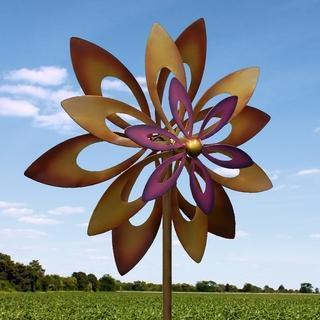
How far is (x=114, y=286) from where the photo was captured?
7019 cm

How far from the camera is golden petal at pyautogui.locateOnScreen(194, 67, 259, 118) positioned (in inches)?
256

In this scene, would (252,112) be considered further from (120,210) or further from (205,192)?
(120,210)

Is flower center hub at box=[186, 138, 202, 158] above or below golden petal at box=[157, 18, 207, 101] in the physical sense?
below

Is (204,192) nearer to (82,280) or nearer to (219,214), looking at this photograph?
(219,214)

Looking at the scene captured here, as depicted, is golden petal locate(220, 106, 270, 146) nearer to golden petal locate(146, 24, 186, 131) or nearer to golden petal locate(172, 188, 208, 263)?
golden petal locate(146, 24, 186, 131)

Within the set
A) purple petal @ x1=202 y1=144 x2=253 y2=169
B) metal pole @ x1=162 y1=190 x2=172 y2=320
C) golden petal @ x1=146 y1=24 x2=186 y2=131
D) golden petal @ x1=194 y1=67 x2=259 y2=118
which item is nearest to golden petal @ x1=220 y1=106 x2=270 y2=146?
golden petal @ x1=194 y1=67 x2=259 y2=118

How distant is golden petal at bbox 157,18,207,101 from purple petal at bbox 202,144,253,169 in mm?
888

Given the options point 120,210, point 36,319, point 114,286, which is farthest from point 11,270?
point 120,210

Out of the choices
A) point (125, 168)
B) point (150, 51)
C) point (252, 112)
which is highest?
point (150, 51)

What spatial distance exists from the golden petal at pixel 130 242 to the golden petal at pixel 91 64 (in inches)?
52.2

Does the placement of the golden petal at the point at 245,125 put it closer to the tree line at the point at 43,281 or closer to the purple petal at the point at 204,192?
the purple petal at the point at 204,192

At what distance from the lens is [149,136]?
20.6 ft

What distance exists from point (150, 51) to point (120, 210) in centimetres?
159

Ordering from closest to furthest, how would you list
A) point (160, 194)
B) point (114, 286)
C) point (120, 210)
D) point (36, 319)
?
point (160, 194) → point (120, 210) → point (36, 319) → point (114, 286)
